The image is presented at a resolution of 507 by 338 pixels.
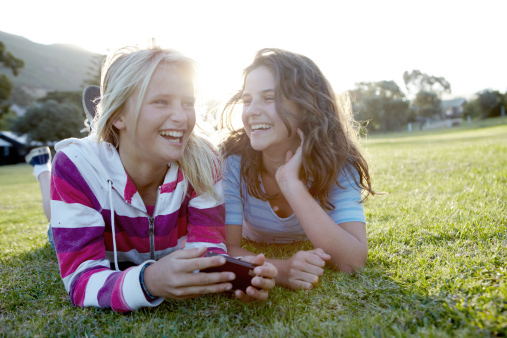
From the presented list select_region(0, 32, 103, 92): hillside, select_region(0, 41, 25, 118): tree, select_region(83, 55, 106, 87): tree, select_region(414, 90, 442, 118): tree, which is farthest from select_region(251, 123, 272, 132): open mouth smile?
select_region(0, 32, 103, 92): hillside

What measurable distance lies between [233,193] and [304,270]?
944 millimetres

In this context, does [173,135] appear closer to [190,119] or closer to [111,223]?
[190,119]

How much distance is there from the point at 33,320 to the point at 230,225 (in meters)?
1.40

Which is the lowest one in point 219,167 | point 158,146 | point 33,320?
point 33,320

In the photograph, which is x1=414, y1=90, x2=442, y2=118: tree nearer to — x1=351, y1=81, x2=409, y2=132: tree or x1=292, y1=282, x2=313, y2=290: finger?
x1=351, y1=81, x2=409, y2=132: tree

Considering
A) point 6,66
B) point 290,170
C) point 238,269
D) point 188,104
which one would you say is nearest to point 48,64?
point 6,66

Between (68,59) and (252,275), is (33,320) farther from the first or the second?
(68,59)

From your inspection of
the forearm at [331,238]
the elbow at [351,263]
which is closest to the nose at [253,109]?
the forearm at [331,238]

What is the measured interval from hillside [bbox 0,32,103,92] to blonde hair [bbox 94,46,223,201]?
482ft

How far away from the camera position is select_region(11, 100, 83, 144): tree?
49.1 meters

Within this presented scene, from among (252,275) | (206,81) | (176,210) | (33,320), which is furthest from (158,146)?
(33,320)

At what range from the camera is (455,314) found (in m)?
1.81

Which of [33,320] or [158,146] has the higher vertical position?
[158,146]

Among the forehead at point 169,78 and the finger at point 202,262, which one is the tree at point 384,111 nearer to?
the forehead at point 169,78
